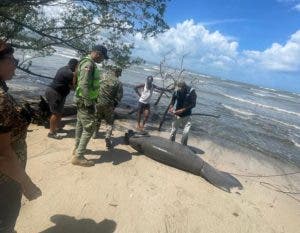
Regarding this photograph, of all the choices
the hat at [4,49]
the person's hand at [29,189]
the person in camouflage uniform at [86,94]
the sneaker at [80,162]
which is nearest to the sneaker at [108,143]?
the person in camouflage uniform at [86,94]

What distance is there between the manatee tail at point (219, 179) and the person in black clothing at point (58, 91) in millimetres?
3576

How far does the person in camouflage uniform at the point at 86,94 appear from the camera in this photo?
6.50 meters

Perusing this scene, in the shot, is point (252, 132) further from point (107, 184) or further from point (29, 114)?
point (29, 114)

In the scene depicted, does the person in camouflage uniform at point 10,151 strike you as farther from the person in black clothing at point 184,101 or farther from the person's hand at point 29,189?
the person in black clothing at point 184,101

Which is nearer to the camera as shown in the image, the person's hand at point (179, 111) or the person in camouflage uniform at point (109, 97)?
the person in camouflage uniform at point (109, 97)

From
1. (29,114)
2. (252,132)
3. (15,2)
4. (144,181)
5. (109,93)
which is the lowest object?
(252,132)

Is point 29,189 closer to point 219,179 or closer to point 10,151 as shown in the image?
point 10,151

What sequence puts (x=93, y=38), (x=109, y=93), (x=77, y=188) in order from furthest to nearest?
(x=93, y=38) → (x=109, y=93) → (x=77, y=188)

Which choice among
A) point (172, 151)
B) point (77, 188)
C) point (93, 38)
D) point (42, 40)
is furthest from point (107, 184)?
point (42, 40)

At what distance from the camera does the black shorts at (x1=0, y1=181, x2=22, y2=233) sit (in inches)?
118

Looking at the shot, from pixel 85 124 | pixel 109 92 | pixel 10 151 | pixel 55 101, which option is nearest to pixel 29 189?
pixel 10 151

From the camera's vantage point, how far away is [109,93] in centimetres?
823

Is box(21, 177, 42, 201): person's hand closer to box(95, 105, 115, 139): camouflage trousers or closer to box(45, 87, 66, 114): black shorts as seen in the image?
box(95, 105, 115, 139): camouflage trousers

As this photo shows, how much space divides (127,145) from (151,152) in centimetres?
90
